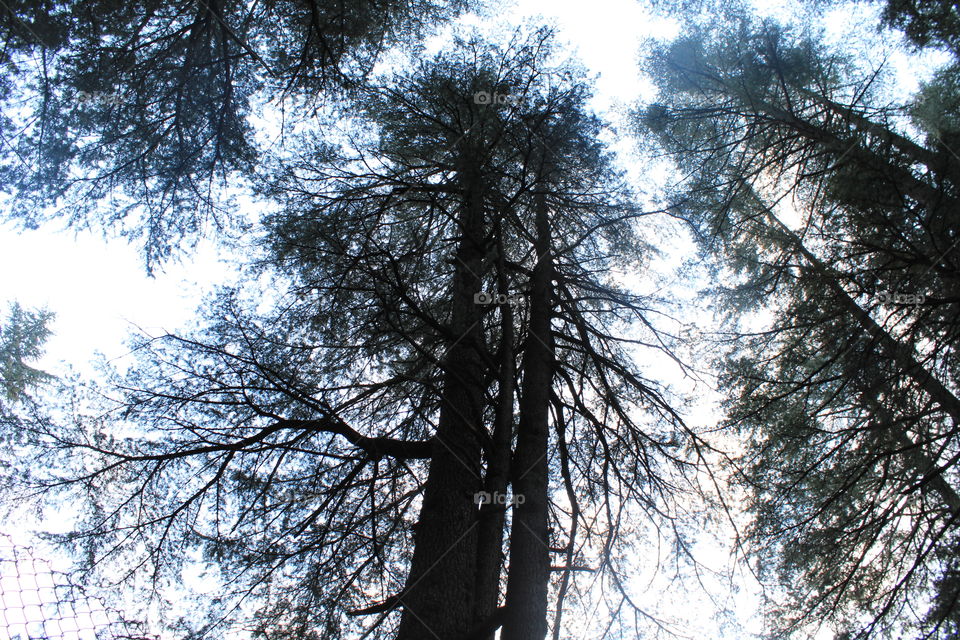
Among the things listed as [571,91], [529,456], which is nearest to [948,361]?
[529,456]

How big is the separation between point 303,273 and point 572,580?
3.85 m

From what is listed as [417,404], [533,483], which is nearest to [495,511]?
[533,483]

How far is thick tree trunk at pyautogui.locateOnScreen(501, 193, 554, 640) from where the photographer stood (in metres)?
3.28

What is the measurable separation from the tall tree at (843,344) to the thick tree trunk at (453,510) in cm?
194

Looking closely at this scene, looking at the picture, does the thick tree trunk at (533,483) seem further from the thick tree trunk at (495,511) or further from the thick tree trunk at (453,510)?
the thick tree trunk at (453,510)

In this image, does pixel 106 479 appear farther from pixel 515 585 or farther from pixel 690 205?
pixel 690 205

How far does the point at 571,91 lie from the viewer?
18.2 feet

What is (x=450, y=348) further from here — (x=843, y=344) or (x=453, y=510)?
(x=843, y=344)

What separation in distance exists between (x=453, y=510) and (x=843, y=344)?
4.07 m

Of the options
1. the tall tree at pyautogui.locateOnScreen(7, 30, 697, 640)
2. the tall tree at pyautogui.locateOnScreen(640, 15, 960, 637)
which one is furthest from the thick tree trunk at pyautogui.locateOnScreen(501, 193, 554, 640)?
the tall tree at pyautogui.locateOnScreen(640, 15, 960, 637)

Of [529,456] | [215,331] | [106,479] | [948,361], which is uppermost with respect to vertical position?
[948,361]

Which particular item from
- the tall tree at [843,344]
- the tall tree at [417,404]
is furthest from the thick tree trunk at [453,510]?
the tall tree at [843,344]

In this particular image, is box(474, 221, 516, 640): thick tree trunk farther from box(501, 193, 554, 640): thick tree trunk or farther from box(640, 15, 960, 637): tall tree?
box(640, 15, 960, 637): tall tree

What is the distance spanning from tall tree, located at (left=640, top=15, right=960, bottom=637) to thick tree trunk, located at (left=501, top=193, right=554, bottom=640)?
4.82ft
